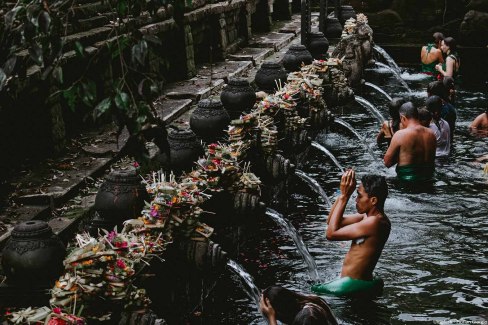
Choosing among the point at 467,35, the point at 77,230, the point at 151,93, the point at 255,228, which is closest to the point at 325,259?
the point at 255,228

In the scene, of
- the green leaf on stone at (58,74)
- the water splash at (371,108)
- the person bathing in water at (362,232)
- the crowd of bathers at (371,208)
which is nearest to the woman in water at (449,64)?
the water splash at (371,108)

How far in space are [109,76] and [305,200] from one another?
24.8 feet

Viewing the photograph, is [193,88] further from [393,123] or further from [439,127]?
[439,127]

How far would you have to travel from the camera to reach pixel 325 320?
5301 mm

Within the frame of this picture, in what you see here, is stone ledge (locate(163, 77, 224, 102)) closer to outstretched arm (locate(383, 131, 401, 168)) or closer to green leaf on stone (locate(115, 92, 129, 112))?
outstretched arm (locate(383, 131, 401, 168))

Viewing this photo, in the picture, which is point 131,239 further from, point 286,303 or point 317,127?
point 317,127

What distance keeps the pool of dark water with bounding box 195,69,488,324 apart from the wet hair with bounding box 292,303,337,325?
223cm

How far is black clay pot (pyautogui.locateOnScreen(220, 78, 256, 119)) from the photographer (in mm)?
9492

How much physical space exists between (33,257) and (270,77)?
7.16 metres

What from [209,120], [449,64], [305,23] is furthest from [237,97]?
[449,64]

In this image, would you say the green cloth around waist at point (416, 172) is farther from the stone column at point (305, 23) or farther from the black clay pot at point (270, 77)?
the stone column at point (305, 23)

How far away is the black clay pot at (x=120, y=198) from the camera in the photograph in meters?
6.09

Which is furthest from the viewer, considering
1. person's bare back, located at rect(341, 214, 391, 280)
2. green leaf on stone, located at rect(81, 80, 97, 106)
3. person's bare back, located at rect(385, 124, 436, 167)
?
person's bare back, located at rect(385, 124, 436, 167)

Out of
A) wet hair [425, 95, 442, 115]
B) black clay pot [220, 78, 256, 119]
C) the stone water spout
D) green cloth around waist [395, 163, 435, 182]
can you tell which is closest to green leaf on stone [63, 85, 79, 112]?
black clay pot [220, 78, 256, 119]
